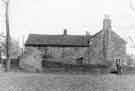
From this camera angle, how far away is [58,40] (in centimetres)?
5991

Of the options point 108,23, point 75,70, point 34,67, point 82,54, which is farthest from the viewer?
point 82,54

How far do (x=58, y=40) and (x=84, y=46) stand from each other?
5692mm

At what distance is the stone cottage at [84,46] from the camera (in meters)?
56.4

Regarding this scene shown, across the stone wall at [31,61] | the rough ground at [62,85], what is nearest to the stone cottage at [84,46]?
the stone wall at [31,61]

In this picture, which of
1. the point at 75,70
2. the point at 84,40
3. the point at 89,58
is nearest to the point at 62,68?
the point at 75,70

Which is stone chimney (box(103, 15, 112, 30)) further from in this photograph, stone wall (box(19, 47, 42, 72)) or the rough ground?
the rough ground

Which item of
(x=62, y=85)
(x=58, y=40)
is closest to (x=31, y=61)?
(x=58, y=40)

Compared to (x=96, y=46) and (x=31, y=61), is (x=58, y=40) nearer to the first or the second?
(x=96, y=46)

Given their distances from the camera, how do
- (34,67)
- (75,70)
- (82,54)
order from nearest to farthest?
(34,67), (75,70), (82,54)

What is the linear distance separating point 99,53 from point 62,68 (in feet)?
55.1

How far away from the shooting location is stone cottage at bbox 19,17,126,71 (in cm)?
5641

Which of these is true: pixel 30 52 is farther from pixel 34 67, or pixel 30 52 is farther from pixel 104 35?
pixel 104 35

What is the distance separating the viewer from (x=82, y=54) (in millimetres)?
58469

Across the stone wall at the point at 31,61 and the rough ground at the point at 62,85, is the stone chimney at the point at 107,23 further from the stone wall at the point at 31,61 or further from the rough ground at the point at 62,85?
the rough ground at the point at 62,85
